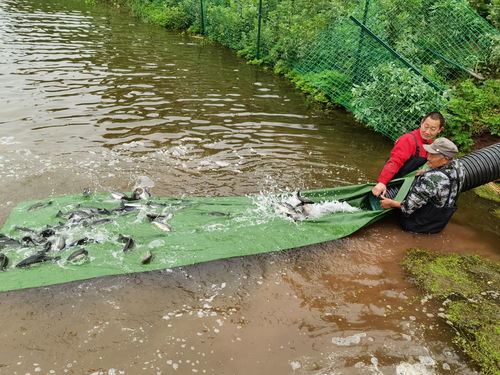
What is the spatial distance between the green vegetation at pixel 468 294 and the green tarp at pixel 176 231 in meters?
1.01

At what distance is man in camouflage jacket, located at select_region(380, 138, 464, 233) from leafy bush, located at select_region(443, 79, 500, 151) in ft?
11.0

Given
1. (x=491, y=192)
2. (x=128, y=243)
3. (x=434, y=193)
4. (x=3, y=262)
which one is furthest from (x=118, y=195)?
(x=491, y=192)

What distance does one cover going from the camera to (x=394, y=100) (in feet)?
27.6

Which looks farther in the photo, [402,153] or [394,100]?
[394,100]

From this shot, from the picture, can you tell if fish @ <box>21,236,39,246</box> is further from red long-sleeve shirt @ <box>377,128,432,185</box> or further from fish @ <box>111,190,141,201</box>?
red long-sleeve shirt @ <box>377,128,432,185</box>

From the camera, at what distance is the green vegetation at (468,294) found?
3955mm

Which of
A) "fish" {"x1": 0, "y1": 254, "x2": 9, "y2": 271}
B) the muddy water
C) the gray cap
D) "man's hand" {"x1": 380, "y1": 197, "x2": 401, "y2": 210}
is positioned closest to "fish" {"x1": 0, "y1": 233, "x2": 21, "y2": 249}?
"fish" {"x1": 0, "y1": 254, "x2": 9, "y2": 271}

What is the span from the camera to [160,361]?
3.69m

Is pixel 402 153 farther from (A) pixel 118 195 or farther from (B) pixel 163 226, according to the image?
(A) pixel 118 195

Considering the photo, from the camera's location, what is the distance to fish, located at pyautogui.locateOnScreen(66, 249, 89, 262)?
4453mm

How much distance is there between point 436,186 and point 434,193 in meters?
0.10

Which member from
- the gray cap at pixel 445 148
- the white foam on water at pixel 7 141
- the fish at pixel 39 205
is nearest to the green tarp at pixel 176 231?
the fish at pixel 39 205

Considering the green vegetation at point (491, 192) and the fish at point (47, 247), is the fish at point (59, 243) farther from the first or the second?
the green vegetation at point (491, 192)

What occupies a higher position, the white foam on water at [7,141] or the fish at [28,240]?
the white foam on water at [7,141]
